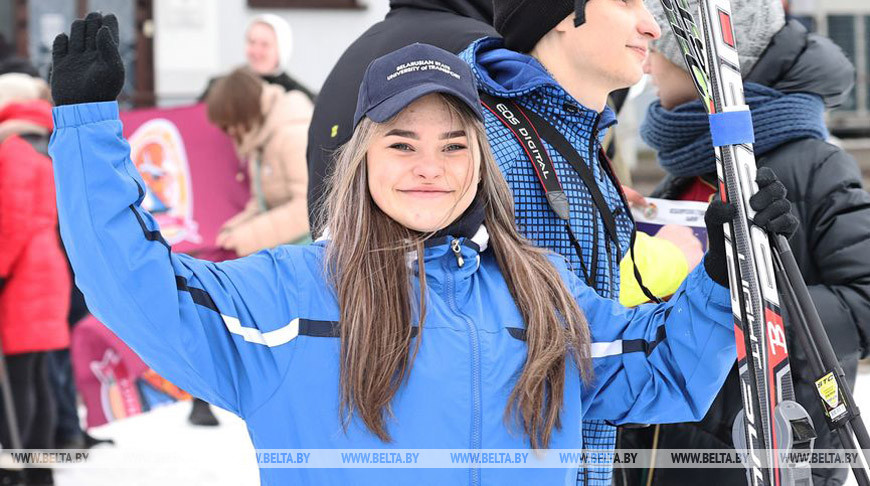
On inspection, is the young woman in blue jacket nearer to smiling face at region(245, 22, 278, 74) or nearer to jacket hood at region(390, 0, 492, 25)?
jacket hood at region(390, 0, 492, 25)

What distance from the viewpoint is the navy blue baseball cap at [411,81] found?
2006 millimetres

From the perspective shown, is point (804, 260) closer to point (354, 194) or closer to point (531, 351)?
point (531, 351)

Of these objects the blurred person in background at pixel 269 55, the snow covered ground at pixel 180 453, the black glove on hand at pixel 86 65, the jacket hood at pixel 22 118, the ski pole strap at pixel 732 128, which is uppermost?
the black glove on hand at pixel 86 65

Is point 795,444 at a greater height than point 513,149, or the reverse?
point 513,149

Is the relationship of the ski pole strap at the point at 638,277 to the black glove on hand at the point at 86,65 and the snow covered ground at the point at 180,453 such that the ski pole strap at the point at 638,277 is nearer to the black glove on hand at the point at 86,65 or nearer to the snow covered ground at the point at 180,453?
the black glove on hand at the point at 86,65

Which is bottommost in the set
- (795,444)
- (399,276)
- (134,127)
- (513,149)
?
(134,127)

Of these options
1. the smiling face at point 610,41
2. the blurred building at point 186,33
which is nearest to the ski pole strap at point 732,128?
the smiling face at point 610,41

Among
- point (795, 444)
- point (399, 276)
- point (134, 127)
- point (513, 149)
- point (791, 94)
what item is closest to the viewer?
point (795, 444)

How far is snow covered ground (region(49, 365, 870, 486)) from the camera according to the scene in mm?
5465

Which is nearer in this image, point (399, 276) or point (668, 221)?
point (399, 276)

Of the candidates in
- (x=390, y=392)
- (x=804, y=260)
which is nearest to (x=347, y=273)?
(x=390, y=392)

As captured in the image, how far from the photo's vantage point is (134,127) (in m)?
6.72

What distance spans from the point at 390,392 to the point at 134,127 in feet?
16.9

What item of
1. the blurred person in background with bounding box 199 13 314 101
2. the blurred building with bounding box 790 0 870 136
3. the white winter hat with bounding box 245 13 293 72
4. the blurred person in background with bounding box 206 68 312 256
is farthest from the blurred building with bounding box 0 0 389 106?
the blurred person in background with bounding box 206 68 312 256
